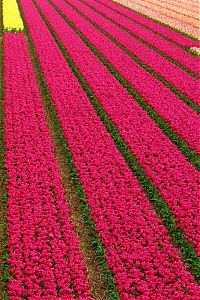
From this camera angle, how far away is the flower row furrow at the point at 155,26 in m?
25.0

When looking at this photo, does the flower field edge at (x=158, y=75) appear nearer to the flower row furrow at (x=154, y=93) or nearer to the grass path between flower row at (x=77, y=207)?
the flower row furrow at (x=154, y=93)

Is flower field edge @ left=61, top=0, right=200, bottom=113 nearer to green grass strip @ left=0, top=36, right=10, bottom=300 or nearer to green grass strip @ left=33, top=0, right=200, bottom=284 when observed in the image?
green grass strip @ left=33, top=0, right=200, bottom=284

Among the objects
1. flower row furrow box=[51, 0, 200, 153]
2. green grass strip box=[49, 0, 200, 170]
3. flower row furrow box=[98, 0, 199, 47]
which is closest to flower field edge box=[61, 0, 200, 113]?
flower row furrow box=[51, 0, 200, 153]

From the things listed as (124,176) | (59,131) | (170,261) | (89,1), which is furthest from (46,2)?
(170,261)

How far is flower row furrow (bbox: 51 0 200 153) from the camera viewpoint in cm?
1447

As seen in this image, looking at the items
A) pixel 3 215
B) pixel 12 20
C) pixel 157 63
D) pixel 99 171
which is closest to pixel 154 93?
pixel 157 63

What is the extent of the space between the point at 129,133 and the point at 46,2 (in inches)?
1065

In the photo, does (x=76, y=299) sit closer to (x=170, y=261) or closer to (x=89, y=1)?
(x=170, y=261)

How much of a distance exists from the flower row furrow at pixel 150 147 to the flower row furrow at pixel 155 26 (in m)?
6.74

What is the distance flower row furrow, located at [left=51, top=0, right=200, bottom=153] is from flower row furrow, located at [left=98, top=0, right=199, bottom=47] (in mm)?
3838

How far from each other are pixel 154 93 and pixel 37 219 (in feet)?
29.3

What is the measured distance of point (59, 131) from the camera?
14219mm

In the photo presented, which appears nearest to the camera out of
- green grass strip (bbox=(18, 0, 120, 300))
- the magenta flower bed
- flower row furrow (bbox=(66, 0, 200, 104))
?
the magenta flower bed

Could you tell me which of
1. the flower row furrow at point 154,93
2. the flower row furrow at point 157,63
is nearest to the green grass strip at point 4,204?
the flower row furrow at point 154,93
